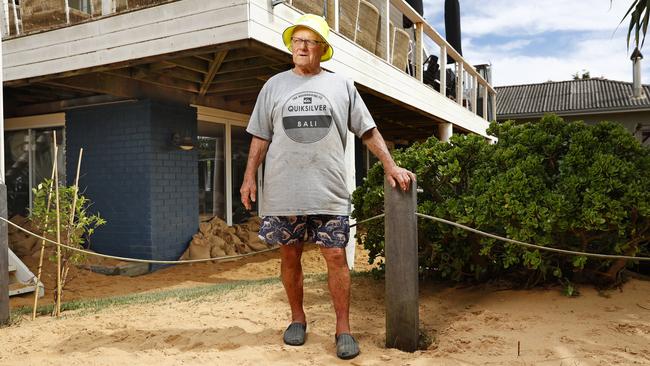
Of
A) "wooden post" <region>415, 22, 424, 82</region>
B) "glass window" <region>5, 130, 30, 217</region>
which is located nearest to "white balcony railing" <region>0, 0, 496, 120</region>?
"wooden post" <region>415, 22, 424, 82</region>

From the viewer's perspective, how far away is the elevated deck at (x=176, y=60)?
4723 millimetres

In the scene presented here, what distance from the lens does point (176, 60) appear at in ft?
18.8

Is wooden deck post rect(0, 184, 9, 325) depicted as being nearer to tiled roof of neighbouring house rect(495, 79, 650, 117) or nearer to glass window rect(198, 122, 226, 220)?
glass window rect(198, 122, 226, 220)

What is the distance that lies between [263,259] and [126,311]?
3845mm

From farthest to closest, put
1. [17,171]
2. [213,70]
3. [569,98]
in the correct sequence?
[569,98], [17,171], [213,70]

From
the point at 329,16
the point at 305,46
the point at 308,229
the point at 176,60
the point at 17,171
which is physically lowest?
the point at 308,229

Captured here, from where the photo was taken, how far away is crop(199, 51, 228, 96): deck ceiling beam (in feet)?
18.7

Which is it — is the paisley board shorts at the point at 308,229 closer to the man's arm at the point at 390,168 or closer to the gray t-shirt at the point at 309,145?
the gray t-shirt at the point at 309,145

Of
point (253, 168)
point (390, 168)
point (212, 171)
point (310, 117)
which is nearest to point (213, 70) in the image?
point (212, 171)

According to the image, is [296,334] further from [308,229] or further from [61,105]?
[61,105]

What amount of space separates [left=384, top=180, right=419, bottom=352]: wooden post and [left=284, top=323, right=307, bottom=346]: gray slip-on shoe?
0.48m

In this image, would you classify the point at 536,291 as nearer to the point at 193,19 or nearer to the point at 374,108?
the point at 193,19

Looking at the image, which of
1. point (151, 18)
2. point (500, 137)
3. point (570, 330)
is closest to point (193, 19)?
point (151, 18)

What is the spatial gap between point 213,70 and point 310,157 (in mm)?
4035
